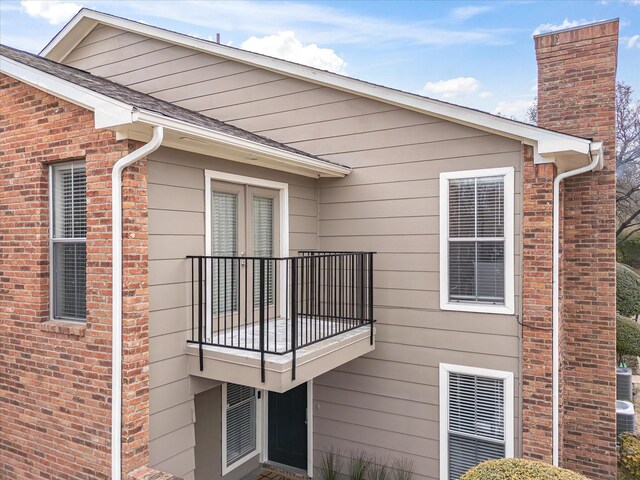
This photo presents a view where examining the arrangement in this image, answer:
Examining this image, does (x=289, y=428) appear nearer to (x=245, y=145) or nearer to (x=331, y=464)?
(x=331, y=464)

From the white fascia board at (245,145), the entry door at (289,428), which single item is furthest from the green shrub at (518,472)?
the white fascia board at (245,145)

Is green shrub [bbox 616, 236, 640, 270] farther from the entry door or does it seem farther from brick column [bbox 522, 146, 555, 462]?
the entry door

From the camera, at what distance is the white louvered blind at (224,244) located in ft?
16.7

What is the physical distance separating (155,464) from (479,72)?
30.8 metres

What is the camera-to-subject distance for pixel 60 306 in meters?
4.67

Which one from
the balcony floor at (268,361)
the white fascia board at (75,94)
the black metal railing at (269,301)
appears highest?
the white fascia board at (75,94)

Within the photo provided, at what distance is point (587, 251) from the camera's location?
620 centimetres

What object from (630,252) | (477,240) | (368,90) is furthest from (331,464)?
(630,252)

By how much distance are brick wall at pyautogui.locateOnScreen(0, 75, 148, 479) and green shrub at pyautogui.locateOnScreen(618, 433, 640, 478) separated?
6.32 m

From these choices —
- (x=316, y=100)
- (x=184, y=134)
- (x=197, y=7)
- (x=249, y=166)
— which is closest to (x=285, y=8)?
(x=197, y=7)

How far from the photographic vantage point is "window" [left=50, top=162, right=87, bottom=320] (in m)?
4.49

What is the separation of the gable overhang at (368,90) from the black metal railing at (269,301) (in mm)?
2010

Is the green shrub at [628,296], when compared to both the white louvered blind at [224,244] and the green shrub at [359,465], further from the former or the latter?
the white louvered blind at [224,244]

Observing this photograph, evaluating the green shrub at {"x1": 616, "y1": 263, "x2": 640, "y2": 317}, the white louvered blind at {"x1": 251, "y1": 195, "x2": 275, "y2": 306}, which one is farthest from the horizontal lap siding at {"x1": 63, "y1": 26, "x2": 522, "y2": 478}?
the green shrub at {"x1": 616, "y1": 263, "x2": 640, "y2": 317}
